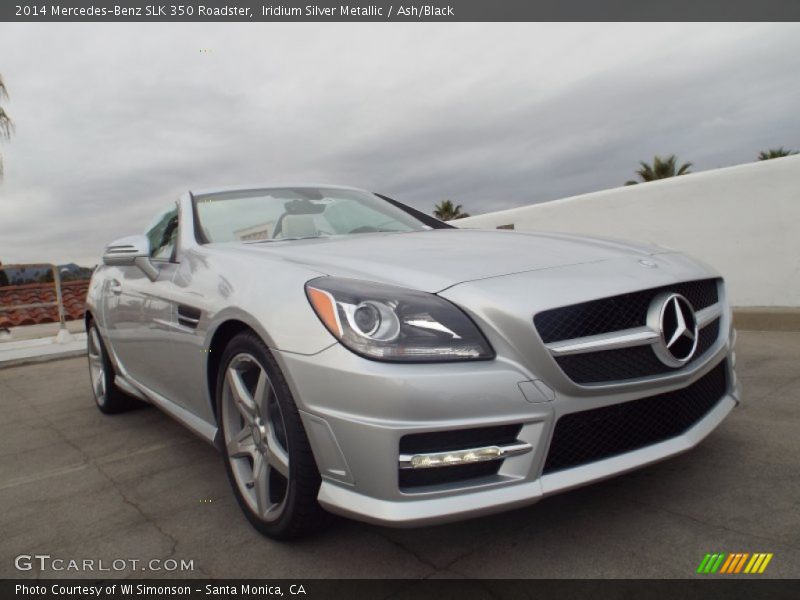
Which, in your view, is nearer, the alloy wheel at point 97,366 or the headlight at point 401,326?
the headlight at point 401,326

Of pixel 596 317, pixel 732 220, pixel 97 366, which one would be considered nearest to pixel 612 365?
pixel 596 317

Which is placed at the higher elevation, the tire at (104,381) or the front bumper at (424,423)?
the front bumper at (424,423)

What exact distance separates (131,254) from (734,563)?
2.63 metres

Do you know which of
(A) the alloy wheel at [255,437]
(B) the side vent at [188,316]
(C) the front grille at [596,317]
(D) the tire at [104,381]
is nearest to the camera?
(C) the front grille at [596,317]

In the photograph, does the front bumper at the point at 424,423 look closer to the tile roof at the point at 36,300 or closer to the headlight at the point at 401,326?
the headlight at the point at 401,326

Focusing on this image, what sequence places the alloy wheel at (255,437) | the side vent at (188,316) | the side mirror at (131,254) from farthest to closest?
the side mirror at (131,254) → the side vent at (188,316) → the alloy wheel at (255,437)

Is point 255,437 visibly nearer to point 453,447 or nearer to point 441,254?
point 453,447

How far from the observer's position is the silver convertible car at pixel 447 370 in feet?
5.23

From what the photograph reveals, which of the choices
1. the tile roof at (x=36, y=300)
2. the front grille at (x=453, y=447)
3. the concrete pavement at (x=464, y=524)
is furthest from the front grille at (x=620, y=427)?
the tile roof at (x=36, y=300)

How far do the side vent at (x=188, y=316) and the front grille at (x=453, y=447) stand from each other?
45.5 inches

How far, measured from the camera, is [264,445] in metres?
2.03

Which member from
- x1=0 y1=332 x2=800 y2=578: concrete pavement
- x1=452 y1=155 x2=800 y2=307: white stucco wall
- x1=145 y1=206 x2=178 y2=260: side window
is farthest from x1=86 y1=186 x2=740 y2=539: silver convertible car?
x1=452 y1=155 x2=800 y2=307: white stucco wall

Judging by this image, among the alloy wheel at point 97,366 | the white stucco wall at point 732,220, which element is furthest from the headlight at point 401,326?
the white stucco wall at point 732,220

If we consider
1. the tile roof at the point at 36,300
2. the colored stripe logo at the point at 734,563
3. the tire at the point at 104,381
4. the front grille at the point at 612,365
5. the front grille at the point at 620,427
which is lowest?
the tile roof at the point at 36,300
